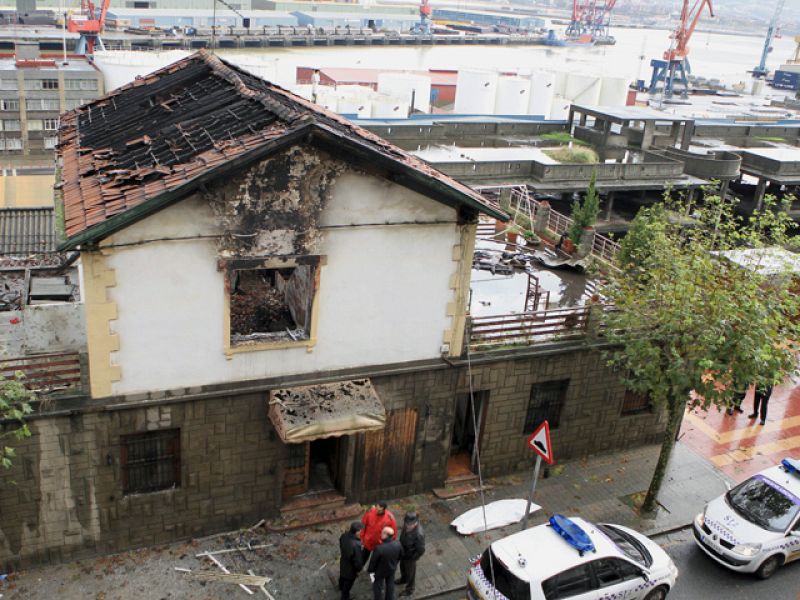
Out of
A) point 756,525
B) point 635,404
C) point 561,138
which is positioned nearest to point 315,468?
point 635,404

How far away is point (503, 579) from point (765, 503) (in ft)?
21.2

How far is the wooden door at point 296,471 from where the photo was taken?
15.4 metres

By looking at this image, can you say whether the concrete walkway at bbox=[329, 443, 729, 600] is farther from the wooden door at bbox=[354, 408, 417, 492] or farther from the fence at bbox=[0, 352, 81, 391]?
the fence at bbox=[0, 352, 81, 391]

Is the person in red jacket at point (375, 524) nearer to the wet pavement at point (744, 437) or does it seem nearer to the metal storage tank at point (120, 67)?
the wet pavement at point (744, 437)

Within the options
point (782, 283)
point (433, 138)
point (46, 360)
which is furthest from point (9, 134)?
point (782, 283)

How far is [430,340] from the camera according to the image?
1554 cm

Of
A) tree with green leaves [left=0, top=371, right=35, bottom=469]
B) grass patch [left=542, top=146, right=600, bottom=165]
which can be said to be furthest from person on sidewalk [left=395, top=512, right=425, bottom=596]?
grass patch [left=542, top=146, right=600, bottom=165]

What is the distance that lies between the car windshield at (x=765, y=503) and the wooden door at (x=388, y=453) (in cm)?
683

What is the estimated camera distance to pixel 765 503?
15398 mm

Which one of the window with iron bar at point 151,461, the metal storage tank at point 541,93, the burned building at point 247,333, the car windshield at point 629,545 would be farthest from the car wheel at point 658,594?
the metal storage tank at point 541,93

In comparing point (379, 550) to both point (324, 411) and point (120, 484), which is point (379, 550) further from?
point (120, 484)

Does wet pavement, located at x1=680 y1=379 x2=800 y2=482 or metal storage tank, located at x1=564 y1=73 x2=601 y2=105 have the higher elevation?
metal storage tank, located at x1=564 y1=73 x2=601 y2=105

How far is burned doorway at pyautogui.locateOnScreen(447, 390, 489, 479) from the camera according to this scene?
55.4 ft

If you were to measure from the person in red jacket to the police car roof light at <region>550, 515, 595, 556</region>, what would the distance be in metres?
2.97
